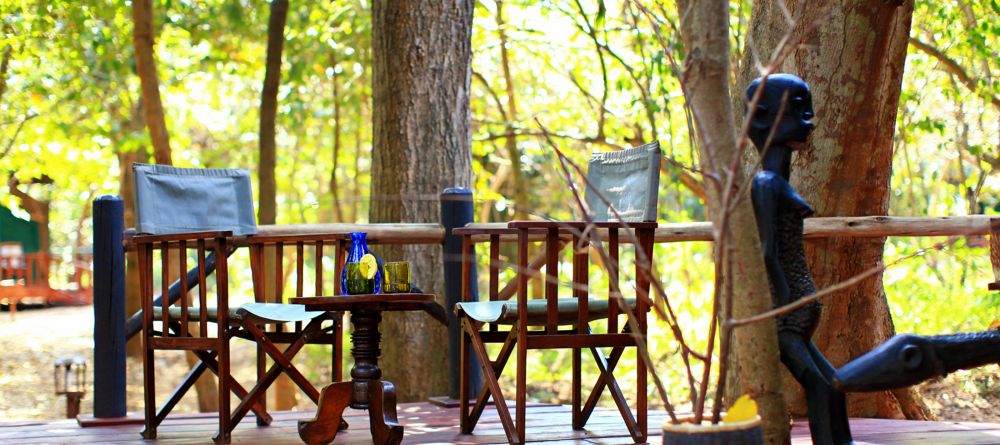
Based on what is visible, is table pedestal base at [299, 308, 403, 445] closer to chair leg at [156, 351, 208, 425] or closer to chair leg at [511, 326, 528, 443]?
chair leg at [511, 326, 528, 443]

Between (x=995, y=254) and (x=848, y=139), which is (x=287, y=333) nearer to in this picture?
(x=848, y=139)

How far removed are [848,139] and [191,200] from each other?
2.66m

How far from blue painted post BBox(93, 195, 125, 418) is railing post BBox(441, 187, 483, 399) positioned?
142 cm

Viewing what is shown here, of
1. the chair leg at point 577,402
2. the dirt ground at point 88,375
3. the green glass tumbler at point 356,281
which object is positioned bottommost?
the dirt ground at point 88,375

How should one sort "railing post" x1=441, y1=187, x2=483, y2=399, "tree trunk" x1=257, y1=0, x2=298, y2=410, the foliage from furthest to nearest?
1. "tree trunk" x1=257, y1=0, x2=298, y2=410
2. the foliage
3. "railing post" x1=441, y1=187, x2=483, y2=399

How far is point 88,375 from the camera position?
12344 millimetres

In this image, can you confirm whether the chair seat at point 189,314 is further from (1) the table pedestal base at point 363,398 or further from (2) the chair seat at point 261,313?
(1) the table pedestal base at point 363,398

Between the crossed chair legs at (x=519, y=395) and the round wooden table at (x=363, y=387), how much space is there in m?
0.28

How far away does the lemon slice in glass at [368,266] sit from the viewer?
359cm

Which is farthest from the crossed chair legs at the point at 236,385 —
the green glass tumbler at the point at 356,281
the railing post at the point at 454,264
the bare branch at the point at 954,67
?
the bare branch at the point at 954,67

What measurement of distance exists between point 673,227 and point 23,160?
34.6 ft

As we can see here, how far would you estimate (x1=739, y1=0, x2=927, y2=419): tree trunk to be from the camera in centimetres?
419

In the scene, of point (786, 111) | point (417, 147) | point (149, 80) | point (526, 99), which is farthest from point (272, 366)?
point (526, 99)

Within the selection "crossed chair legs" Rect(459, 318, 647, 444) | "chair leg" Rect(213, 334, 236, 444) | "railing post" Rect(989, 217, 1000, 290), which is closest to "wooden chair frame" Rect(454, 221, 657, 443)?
"crossed chair legs" Rect(459, 318, 647, 444)
